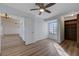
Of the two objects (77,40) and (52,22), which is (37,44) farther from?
(77,40)

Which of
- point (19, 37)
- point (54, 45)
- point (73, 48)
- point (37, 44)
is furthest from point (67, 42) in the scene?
point (19, 37)

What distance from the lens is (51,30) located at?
2.07 meters

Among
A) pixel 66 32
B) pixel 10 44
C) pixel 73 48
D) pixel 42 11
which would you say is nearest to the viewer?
pixel 42 11

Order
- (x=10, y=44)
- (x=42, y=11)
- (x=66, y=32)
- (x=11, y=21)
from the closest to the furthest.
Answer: (x=42, y=11)
(x=11, y=21)
(x=10, y=44)
(x=66, y=32)

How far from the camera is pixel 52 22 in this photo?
214 cm

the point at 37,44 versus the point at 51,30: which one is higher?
the point at 51,30

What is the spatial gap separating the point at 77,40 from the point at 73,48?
249mm

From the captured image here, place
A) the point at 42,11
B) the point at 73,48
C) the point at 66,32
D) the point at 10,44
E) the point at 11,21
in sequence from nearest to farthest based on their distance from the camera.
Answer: the point at 42,11 < the point at 11,21 < the point at 10,44 < the point at 73,48 < the point at 66,32

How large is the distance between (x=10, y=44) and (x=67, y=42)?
157 centimetres

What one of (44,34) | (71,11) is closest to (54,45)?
(44,34)

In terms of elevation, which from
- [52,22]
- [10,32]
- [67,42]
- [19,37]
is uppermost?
[52,22]

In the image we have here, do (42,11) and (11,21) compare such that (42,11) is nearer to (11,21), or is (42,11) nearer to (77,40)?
(11,21)

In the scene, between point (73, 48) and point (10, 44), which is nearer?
point (10, 44)

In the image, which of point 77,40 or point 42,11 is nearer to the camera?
point 42,11
